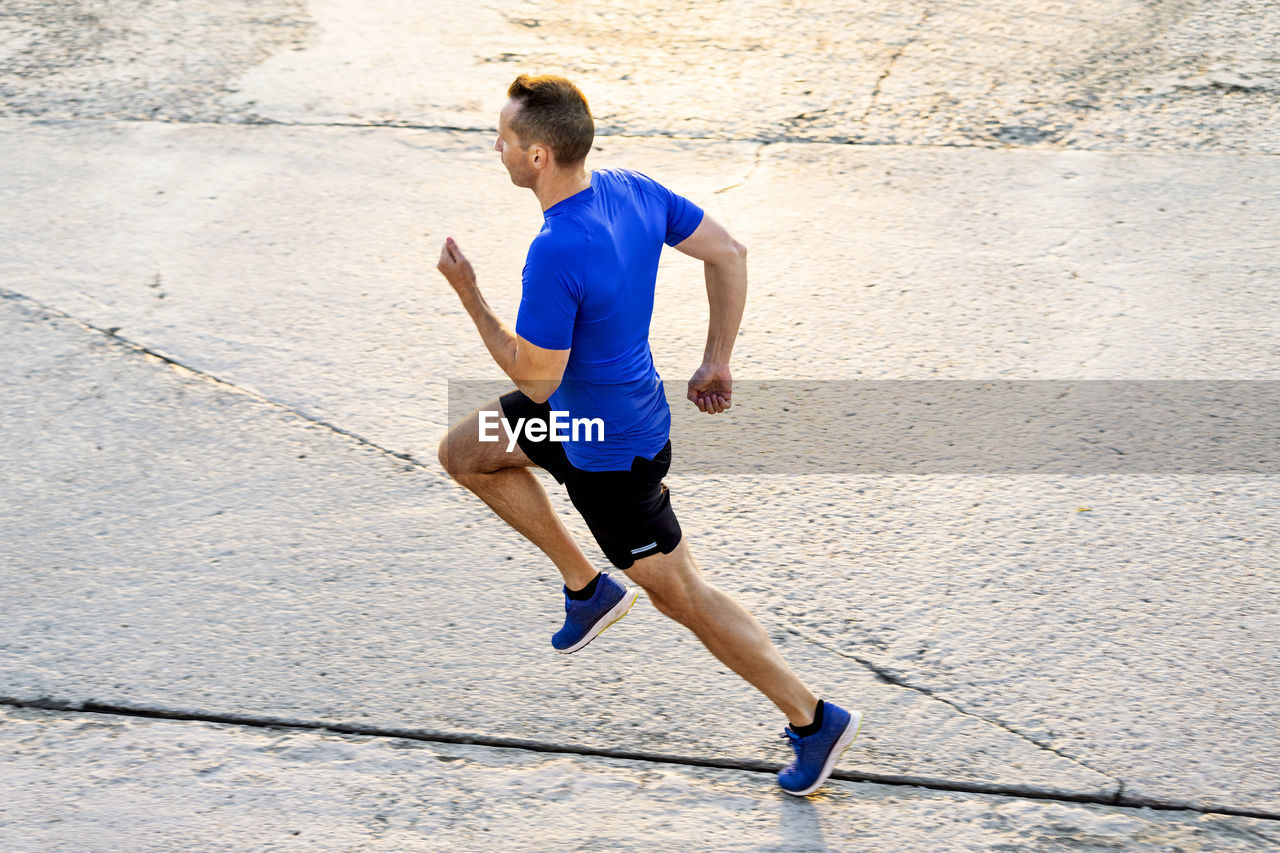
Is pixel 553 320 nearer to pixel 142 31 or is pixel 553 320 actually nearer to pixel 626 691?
pixel 626 691

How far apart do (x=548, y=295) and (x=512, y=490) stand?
2.82 ft

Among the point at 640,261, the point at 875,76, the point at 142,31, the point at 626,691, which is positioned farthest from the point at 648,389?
the point at 142,31

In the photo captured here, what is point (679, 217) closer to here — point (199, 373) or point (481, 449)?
point (481, 449)

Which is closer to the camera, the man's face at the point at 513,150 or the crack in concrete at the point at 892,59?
the man's face at the point at 513,150

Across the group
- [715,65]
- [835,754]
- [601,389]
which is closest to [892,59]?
[715,65]

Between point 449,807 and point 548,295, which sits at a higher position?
point 548,295

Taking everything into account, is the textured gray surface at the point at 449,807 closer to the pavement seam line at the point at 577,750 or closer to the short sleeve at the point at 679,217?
the pavement seam line at the point at 577,750

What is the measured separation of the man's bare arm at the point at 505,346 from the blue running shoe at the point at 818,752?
112 cm

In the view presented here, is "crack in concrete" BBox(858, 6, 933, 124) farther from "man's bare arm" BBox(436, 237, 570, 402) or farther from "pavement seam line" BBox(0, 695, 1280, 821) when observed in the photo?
"pavement seam line" BBox(0, 695, 1280, 821)

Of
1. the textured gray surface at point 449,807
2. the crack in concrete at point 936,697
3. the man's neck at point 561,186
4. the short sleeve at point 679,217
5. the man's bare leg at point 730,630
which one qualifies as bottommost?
the textured gray surface at point 449,807

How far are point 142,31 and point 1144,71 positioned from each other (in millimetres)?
6329

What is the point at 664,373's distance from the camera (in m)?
5.28

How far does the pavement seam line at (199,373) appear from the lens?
15.8 ft

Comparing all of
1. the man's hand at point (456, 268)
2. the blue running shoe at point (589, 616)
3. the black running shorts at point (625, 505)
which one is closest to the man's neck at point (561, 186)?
the man's hand at point (456, 268)
